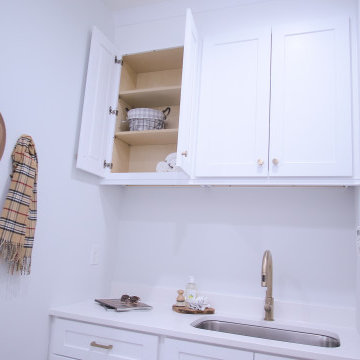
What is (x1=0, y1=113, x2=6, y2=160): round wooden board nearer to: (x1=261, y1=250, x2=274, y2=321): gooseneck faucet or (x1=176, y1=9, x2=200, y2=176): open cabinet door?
(x1=176, y1=9, x2=200, y2=176): open cabinet door

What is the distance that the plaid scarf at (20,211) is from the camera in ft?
4.90

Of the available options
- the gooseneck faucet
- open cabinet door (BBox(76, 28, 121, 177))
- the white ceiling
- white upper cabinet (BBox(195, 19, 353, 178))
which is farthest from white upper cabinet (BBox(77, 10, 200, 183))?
the gooseneck faucet

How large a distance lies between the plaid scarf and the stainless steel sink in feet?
2.72

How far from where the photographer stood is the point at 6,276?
5.08 feet

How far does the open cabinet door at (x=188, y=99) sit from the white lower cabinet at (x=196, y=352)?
0.78 metres

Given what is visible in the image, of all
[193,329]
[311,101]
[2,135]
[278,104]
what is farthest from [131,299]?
[311,101]

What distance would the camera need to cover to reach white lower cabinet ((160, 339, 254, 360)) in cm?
145

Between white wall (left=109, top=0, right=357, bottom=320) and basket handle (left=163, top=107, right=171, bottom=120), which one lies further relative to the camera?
basket handle (left=163, top=107, right=171, bottom=120)

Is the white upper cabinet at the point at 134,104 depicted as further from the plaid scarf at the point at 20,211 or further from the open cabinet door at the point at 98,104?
the plaid scarf at the point at 20,211

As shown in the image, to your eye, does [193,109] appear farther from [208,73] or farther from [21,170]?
[21,170]

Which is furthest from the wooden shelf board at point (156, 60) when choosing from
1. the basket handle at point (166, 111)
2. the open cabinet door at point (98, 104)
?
the basket handle at point (166, 111)

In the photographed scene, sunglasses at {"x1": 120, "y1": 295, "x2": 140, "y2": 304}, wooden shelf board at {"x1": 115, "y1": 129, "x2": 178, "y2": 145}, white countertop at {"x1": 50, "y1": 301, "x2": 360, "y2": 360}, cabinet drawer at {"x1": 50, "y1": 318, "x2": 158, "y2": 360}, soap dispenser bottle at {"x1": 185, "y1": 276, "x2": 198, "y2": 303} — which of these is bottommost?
cabinet drawer at {"x1": 50, "y1": 318, "x2": 158, "y2": 360}

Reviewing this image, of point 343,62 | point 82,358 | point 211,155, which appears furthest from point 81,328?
point 343,62

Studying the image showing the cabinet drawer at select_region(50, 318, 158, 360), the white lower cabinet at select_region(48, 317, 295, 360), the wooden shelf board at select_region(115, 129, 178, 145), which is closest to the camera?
the white lower cabinet at select_region(48, 317, 295, 360)
